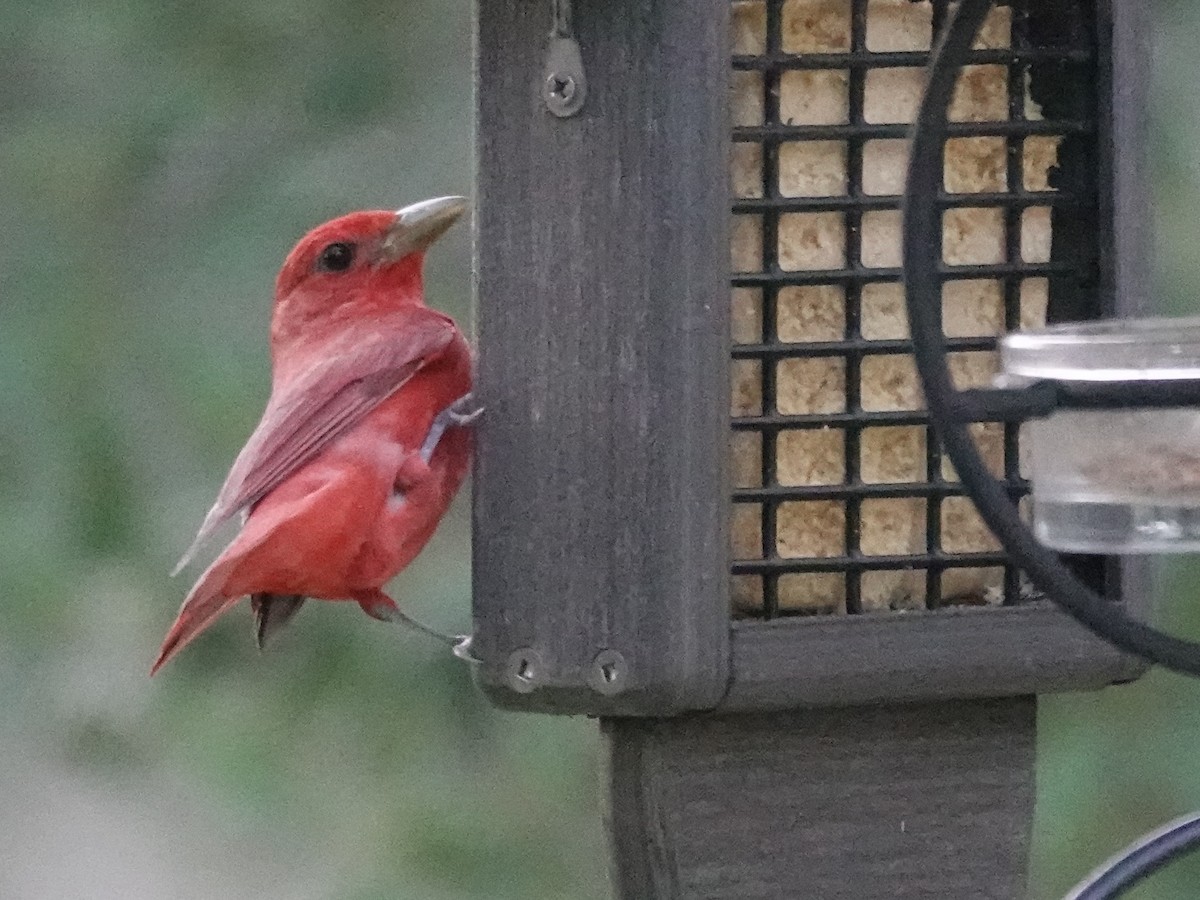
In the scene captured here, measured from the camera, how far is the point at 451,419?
253 centimetres

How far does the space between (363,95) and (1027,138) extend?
81.2 inches

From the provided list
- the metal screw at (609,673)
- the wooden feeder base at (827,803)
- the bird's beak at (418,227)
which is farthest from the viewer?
the bird's beak at (418,227)

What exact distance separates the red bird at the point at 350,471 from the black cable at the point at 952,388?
984 mm

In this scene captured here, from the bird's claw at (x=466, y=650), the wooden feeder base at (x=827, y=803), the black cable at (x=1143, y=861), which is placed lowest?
the wooden feeder base at (x=827, y=803)

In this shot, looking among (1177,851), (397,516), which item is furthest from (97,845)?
(1177,851)

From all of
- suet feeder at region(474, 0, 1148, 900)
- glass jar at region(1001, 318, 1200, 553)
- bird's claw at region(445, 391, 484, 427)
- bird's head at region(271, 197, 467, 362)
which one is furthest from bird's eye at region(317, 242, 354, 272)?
glass jar at region(1001, 318, 1200, 553)

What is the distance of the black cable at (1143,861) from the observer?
1829 millimetres

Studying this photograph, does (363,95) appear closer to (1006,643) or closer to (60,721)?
(60,721)

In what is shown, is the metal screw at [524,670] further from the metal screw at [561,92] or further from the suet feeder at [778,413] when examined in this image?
the metal screw at [561,92]

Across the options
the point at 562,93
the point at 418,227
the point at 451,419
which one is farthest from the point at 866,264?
the point at 418,227

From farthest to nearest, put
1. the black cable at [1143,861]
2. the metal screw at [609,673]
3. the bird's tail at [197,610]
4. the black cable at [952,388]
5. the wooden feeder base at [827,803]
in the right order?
the bird's tail at [197,610] → the wooden feeder base at [827,803] → the metal screw at [609,673] → the black cable at [1143,861] → the black cable at [952,388]

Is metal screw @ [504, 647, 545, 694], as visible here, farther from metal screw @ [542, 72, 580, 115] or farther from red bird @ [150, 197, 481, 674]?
metal screw @ [542, 72, 580, 115]

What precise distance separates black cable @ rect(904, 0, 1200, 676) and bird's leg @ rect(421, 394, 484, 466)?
0.84 m

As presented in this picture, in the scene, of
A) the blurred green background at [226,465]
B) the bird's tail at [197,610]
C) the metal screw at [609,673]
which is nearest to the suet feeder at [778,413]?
the metal screw at [609,673]
